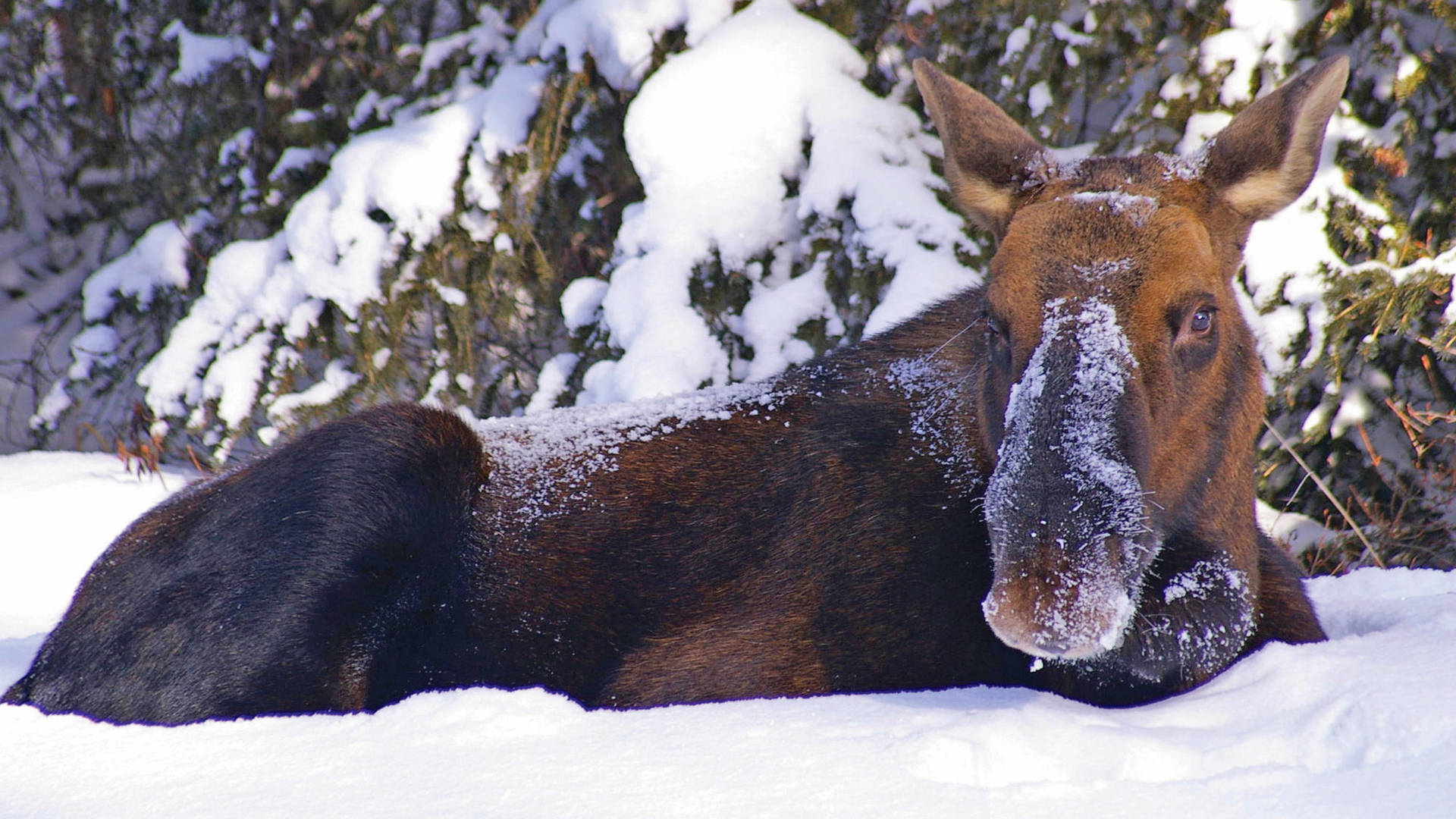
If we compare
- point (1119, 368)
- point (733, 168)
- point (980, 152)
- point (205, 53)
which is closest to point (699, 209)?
point (733, 168)

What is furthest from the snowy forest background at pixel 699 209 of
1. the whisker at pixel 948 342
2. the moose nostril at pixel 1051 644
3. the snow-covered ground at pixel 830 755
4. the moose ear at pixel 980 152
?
the moose nostril at pixel 1051 644

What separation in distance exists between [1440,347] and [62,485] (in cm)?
661

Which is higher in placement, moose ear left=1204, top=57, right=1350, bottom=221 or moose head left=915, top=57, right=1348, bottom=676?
moose ear left=1204, top=57, right=1350, bottom=221

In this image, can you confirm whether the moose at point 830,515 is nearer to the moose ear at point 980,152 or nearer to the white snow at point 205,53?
the moose ear at point 980,152

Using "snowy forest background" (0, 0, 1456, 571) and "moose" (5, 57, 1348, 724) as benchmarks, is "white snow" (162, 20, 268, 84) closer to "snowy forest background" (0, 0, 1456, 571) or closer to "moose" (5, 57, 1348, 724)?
"snowy forest background" (0, 0, 1456, 571)

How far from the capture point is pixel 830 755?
2135 mm

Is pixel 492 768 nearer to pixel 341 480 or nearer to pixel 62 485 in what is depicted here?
pixel 341 480

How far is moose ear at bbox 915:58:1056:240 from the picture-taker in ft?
10.2

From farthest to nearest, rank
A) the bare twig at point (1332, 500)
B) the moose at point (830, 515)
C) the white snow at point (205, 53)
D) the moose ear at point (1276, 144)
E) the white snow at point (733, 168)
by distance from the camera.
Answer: the white snow at point (205, 53) → the white snow at point (733, 168) → the bare twig at point (1332, 500) → the moose ear at point (1276, 144) → the moose at point (830, 515)

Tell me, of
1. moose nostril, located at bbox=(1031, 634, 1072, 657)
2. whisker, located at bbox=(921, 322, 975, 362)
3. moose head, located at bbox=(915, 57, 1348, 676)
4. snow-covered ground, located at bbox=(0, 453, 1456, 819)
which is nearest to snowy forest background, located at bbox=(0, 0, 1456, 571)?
whisker, located at bbox=(921, 322, 975, 362)

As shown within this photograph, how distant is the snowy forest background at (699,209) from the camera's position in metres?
4.77

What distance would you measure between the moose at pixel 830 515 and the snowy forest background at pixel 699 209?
159cm

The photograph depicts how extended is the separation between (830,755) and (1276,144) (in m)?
1.97

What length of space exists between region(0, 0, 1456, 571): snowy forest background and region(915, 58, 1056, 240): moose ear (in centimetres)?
159
